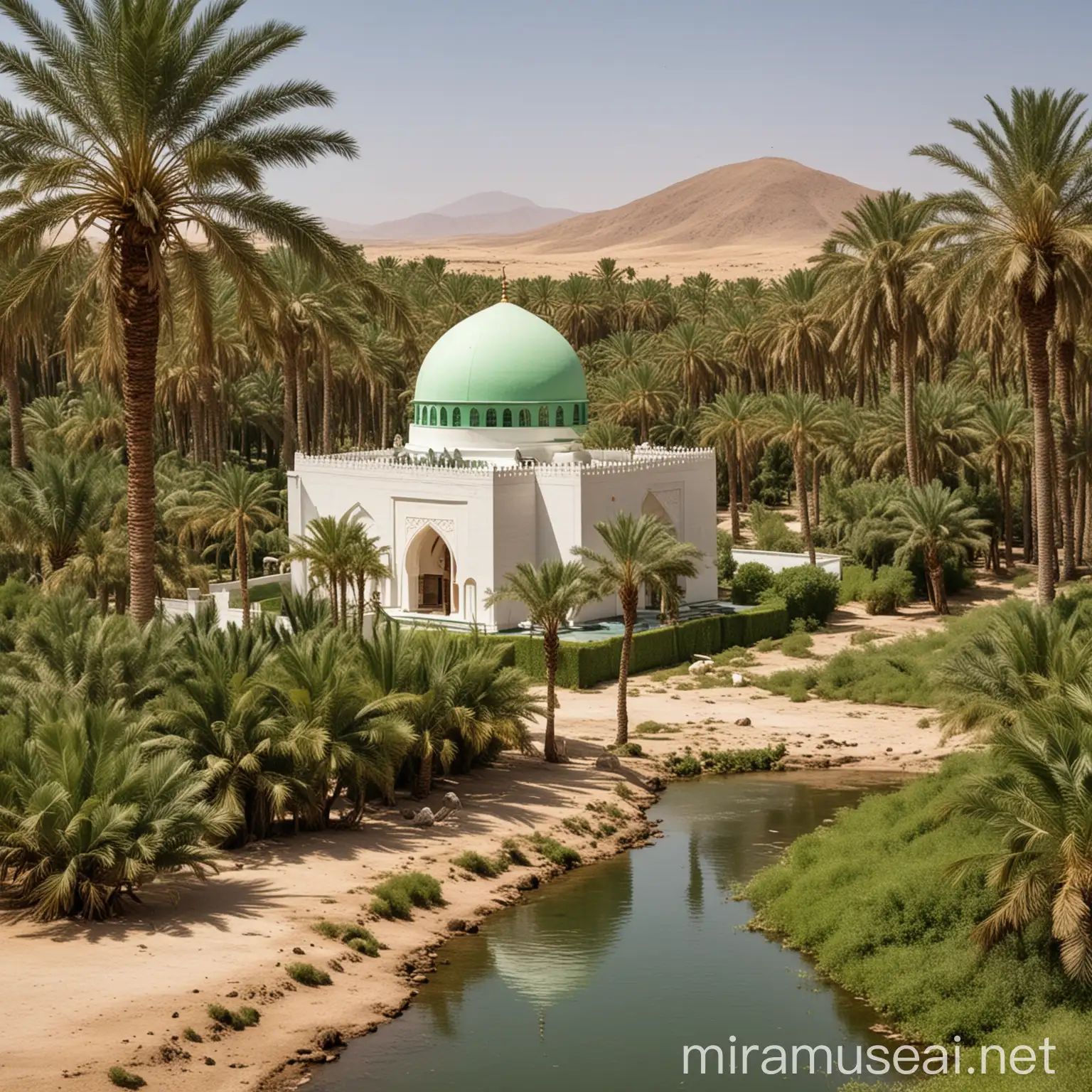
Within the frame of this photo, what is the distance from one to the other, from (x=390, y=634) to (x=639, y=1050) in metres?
9.92

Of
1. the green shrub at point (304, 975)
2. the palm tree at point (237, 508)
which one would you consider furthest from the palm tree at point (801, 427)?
the green shrub at point (304, 975)

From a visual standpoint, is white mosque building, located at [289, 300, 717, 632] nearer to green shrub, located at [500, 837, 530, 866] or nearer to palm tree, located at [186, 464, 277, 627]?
palm tree, located at [186, 464, 277, 627]

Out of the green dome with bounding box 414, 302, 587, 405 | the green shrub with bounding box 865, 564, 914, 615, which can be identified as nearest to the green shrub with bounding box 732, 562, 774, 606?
the green shrub with bounding box 865, 564, 914, 615

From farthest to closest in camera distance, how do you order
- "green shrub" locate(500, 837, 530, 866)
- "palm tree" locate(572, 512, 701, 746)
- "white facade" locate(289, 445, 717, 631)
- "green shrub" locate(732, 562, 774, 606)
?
1. "green shrub" locate(732, 562, 774, 606)
2. "white facade" locate(289, 445, 717, 631)
3. "palm tree" locate(572, 512, 701, 746)
4. "green shrub" locate(500, 837, 530, 866)

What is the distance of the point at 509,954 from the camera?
21.3 m

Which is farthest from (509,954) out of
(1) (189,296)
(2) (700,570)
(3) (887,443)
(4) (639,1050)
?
(3) (887,443)

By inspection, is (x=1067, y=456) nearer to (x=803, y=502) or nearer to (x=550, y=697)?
(x=803, y=502)

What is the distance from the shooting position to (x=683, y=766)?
3044cm

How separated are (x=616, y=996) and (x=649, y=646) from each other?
18.4 metres

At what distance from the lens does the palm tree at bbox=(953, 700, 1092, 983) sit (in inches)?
670

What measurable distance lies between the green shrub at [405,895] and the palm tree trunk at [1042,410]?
16.4 metres

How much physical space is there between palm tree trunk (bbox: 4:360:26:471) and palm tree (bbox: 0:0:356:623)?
89.2 feet

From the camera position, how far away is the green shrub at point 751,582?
42719mm

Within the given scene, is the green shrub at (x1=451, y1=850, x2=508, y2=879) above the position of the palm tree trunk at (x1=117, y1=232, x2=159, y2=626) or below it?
below
